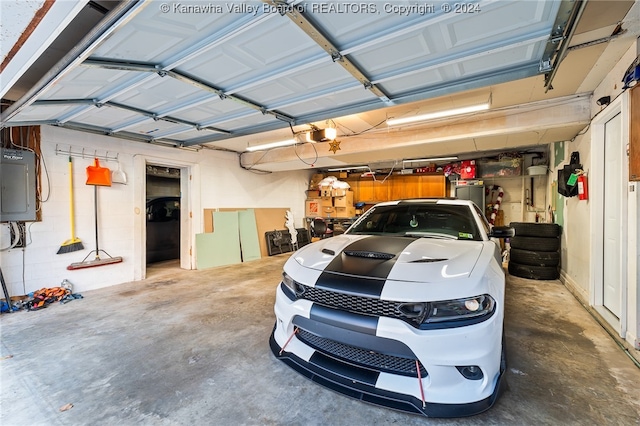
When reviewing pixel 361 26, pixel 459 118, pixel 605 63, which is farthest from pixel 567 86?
pixel 361 26

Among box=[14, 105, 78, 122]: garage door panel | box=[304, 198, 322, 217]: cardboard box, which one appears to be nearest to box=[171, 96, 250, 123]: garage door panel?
box=[14, 105, 78, 122]: garage door panel

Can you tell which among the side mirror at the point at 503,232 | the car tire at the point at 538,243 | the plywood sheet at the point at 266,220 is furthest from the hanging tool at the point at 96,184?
the car tire at the point at 538,243

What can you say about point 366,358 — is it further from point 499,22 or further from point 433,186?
point 433,186

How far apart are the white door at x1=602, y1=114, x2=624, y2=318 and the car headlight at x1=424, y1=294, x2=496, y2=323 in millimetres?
2462

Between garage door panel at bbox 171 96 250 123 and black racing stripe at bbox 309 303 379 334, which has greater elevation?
garage door panel at bbox 171 96 250 123

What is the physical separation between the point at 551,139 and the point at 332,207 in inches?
214

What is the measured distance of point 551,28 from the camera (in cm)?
169

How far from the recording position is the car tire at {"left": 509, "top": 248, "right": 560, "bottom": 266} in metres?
4.50

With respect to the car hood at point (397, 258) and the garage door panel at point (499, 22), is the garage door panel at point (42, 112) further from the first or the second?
the garage door panel at point (499, 22)

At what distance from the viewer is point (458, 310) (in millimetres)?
1423

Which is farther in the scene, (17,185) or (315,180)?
(315,180)

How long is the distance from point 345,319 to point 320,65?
6.35 feet

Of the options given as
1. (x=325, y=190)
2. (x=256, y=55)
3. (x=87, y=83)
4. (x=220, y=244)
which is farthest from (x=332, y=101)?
(x=325, y=190)

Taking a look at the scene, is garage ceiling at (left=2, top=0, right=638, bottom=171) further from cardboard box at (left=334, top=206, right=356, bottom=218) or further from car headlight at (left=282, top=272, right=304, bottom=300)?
cardboard box at (left=334, top=206, right=356, bottom=218)
